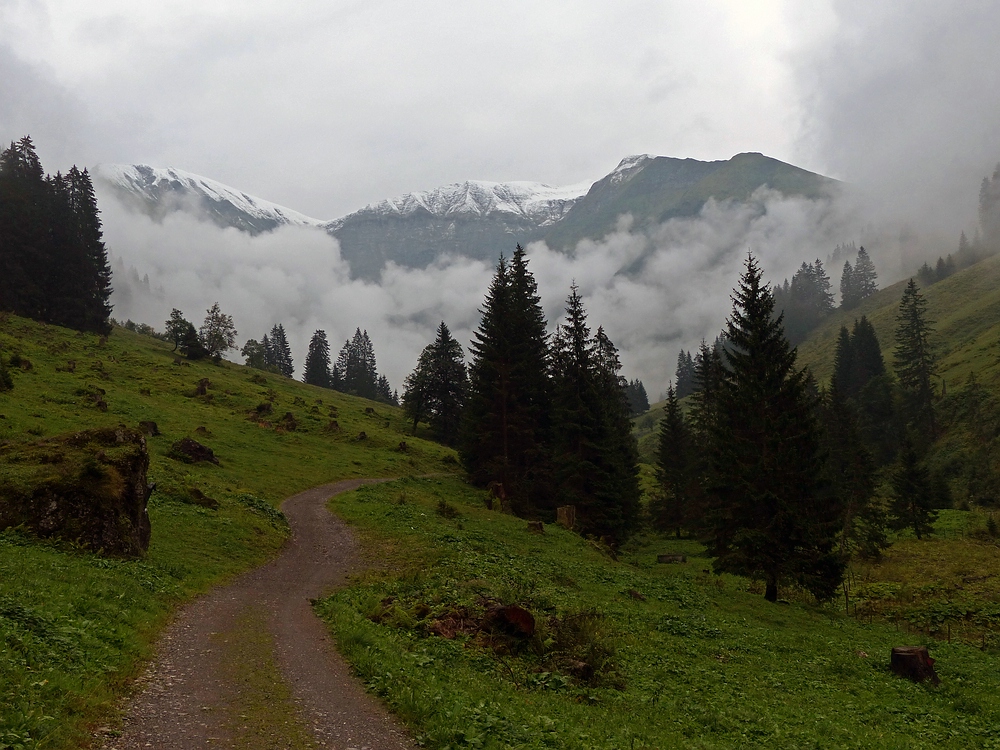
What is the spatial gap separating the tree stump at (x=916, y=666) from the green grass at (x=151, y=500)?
2176 centimetres

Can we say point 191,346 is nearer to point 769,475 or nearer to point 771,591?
point 769,475

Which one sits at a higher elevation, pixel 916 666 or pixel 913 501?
pixel 913 501

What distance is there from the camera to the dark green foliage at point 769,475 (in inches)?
1121

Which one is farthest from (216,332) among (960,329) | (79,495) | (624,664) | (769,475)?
(960,329)

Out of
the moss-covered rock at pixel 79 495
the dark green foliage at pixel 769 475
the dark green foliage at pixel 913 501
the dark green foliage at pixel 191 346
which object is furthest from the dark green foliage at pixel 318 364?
the moss-covered rock at pixel 79 495

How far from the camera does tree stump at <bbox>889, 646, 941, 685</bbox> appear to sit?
58.3 ft

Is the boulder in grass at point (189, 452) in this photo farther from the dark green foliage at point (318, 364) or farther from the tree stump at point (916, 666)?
the dark green foliage at point (318, 364)

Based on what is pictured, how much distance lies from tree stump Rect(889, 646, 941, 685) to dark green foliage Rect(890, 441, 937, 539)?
38599 mm

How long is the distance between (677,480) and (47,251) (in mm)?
89268

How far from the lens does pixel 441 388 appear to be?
78.1 meters

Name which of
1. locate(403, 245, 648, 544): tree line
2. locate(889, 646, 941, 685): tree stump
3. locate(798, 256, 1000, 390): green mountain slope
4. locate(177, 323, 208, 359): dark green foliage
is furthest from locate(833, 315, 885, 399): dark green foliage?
locate(177, 323, 208, 359): dark green foliage

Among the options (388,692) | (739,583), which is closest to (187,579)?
(388,692)

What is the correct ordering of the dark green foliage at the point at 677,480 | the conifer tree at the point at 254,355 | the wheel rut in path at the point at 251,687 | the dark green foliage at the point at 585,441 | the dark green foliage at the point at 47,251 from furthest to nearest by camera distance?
the conifer tree at the point at 254,355 → the dark green foliage at the point at 47,251 → the dark green foliage at the point at 677,480 → the dark green foliage at the point at 585,441 → the wheel rut in path at the point at 251,687

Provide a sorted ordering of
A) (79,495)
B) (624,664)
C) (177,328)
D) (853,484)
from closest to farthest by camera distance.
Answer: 1. (624,664)
2. (79,495)
3. (853,484)
4. (177,328)
